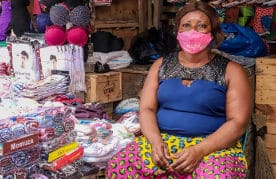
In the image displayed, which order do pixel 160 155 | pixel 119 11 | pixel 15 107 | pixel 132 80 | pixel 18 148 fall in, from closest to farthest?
pixel 18 148, pixel 160 155, pixel 15 107, pixel 132 80, pixel 119 11

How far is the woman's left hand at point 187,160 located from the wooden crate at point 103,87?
171 cm

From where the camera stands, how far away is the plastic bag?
4.36 m

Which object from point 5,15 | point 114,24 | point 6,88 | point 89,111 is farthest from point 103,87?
point 5,15

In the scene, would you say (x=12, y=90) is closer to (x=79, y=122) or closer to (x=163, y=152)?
(x=79, y=122)

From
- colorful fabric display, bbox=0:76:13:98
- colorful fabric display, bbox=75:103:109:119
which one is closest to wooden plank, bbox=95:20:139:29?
colorful fabric display, bbox=0:76:13:98

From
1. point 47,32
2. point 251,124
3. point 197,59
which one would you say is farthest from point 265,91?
point 47,32

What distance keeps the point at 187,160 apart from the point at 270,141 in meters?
1.68

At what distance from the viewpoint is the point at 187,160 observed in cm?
242

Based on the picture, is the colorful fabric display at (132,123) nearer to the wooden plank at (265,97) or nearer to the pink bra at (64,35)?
the pink bra at (64,35)

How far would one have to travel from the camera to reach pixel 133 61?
4.79 m

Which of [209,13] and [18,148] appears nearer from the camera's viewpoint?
[18,148]

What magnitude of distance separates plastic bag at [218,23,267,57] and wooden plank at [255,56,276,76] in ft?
1.40

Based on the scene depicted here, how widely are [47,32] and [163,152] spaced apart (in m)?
1.83

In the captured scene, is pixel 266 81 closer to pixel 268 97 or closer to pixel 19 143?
pixel 268 97
